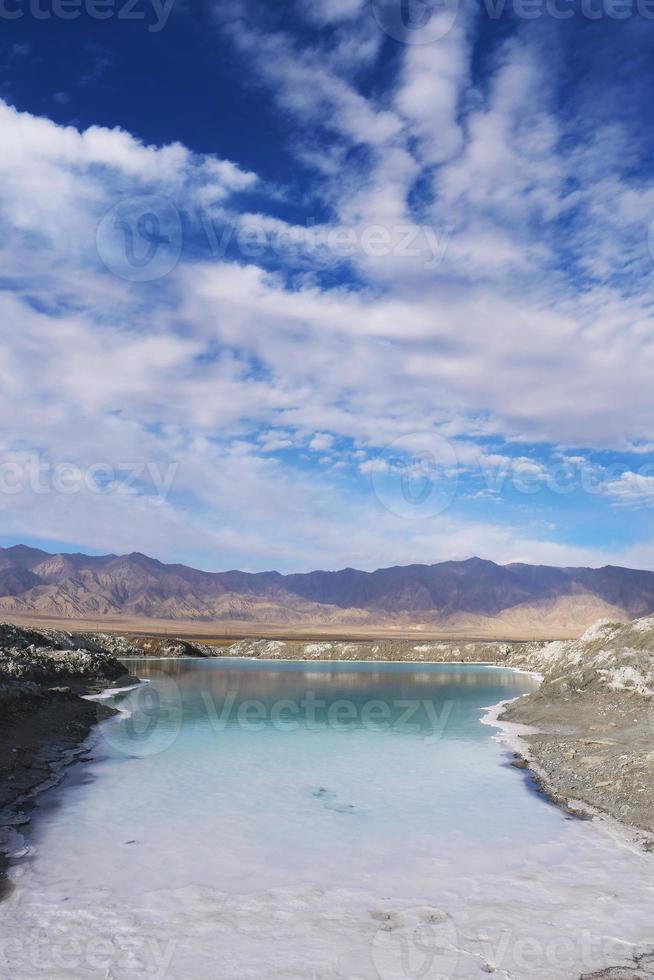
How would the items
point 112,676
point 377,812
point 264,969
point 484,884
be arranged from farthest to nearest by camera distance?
point 112,676
point 377,812
point 484,884
point 264,969

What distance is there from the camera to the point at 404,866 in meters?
13.0

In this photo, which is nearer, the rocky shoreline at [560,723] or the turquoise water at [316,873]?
the turquoise water at [316,873]

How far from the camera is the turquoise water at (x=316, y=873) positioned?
9312mm

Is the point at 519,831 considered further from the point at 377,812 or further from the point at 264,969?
the point at 264,969

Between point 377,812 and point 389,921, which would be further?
point 377,812

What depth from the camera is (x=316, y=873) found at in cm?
1264

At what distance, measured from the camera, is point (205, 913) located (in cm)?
1080

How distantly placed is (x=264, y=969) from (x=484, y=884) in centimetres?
500

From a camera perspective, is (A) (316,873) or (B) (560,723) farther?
(B) (560,723)

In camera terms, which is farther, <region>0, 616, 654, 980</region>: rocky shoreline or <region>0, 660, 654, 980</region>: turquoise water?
<region>0, 616, 654, 980</region>: rocky shoreline

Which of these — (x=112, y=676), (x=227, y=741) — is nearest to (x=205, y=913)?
(x=227, y=741)

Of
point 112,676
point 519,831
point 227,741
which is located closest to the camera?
point 519,831

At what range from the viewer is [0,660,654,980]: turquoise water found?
9312 mm

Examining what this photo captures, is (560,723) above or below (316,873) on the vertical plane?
below
